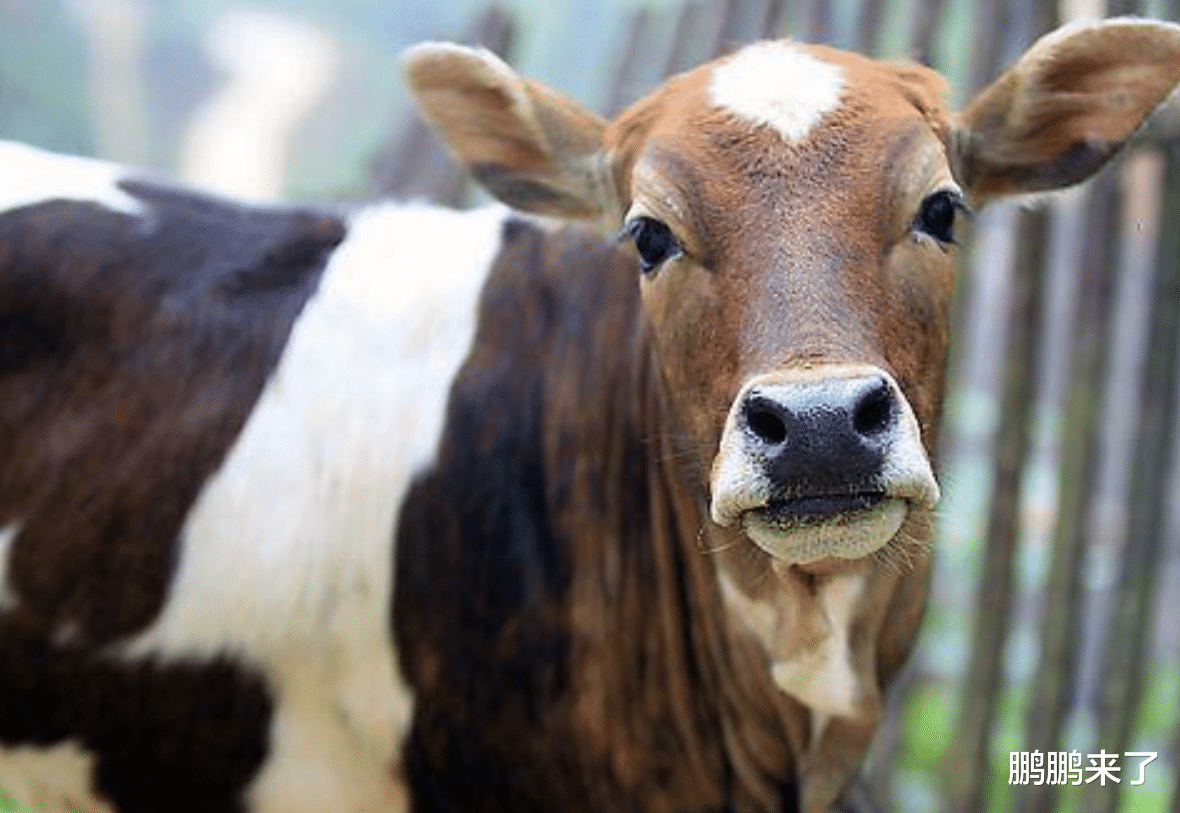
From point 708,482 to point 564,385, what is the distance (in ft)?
1.82

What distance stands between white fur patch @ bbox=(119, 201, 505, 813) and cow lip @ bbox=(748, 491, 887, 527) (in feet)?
3.14

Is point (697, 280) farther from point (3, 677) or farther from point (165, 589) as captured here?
point (3, 677)

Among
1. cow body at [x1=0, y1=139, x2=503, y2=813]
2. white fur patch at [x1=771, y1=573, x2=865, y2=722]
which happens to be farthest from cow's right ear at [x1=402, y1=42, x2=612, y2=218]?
white fur patch at [x1=771, y1=573, x2=865, y2=722]

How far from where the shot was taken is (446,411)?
351 cm

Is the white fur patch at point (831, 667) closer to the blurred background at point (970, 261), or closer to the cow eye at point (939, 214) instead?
the blurred background at point (970, 261)

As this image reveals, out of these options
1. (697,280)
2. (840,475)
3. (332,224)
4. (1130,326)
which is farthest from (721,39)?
(1130,326)

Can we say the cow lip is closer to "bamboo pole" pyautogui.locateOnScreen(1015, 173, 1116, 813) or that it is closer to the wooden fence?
the wooden fence

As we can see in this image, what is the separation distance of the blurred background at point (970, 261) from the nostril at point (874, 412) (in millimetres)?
1008

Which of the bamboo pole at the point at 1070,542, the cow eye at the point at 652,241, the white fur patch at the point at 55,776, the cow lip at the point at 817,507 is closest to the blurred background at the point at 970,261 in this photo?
the bamboo pole at the point at 1070,542

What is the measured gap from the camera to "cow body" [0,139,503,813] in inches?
136

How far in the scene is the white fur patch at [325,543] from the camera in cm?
344

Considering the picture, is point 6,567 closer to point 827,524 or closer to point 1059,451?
point 827,524

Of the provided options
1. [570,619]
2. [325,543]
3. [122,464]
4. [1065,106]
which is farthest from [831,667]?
[122,464]

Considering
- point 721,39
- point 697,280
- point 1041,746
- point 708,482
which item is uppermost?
point 721,39
